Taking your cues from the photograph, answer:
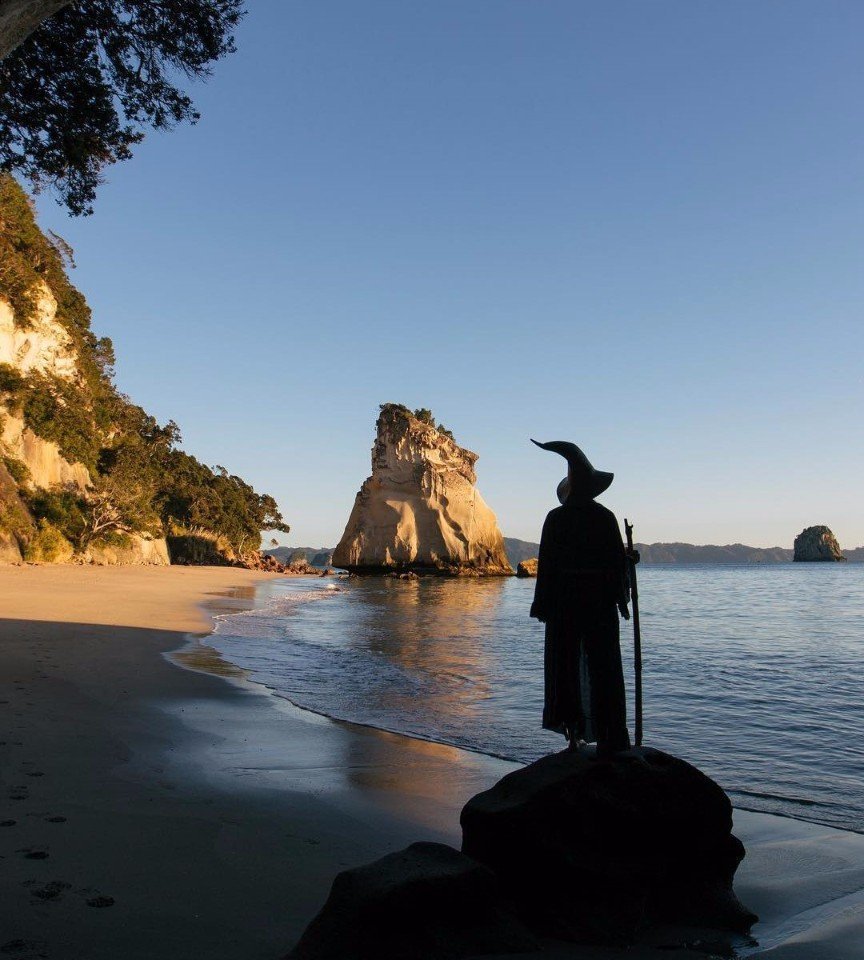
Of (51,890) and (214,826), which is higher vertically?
(51,890)

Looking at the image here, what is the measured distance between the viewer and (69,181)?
9.77m

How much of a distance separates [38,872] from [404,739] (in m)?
5.00

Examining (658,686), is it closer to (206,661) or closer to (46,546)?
(206,661)

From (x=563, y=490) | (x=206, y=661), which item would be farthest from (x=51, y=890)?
(x=206, y=661)

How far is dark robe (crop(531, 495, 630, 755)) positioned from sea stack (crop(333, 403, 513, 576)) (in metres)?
67.0

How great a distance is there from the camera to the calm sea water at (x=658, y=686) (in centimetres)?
731

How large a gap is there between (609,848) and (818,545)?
667 ft

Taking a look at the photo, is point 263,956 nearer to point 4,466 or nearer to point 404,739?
point 404,739

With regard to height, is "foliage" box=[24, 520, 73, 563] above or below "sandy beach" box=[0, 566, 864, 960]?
above

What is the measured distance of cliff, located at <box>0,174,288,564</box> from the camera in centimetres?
3716

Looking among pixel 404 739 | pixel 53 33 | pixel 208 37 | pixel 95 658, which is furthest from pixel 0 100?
pixel 404 739

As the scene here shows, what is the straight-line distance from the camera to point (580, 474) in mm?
4914

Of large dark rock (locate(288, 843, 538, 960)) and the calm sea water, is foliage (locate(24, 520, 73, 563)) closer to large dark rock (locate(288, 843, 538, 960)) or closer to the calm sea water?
the calm sea water

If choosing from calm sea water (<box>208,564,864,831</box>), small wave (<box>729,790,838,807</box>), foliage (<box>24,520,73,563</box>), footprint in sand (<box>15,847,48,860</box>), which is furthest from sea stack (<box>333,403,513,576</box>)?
footprint in sand (<box>15,847,48,860</box>)
